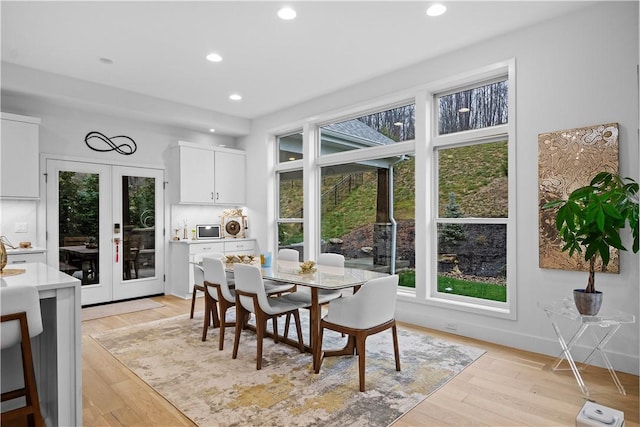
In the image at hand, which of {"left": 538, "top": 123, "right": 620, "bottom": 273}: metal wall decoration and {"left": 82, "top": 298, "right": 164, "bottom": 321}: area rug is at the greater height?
{"left": 538, "top": 123, "right": 620, "bottom": 273}: metal wall decoration

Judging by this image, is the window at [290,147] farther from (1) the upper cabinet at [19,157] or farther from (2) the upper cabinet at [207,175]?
(1) the upper cabinet at [19,157]

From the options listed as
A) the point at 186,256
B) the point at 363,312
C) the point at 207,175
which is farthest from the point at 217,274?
the point at 207,175

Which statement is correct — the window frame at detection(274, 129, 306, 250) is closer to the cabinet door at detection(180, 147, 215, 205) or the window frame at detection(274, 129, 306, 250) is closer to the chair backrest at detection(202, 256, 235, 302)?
the cabinet door at detection(180, 147, 215, 205)

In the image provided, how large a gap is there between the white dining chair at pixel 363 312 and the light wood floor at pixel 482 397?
547mm

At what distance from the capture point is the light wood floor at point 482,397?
2.29 meters

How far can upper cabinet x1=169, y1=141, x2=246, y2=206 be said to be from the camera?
232 inches

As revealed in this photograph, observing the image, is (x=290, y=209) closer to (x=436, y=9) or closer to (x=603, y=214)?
(x=436, y=9)

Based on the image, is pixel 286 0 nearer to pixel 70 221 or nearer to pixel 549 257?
pixel 549 257

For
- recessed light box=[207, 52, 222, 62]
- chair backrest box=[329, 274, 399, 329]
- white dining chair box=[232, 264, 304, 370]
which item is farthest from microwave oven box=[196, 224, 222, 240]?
chair backrest box=[329, 274, 399, 329]

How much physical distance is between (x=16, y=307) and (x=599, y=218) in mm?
3315

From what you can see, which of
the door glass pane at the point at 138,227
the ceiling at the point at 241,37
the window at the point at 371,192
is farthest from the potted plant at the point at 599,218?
the door glass pane at the point at 138,227

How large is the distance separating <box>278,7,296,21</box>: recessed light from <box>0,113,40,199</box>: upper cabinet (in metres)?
3.33

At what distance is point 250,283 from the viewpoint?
119 inches

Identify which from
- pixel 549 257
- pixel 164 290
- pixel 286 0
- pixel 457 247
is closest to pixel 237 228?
pixel 164 290
